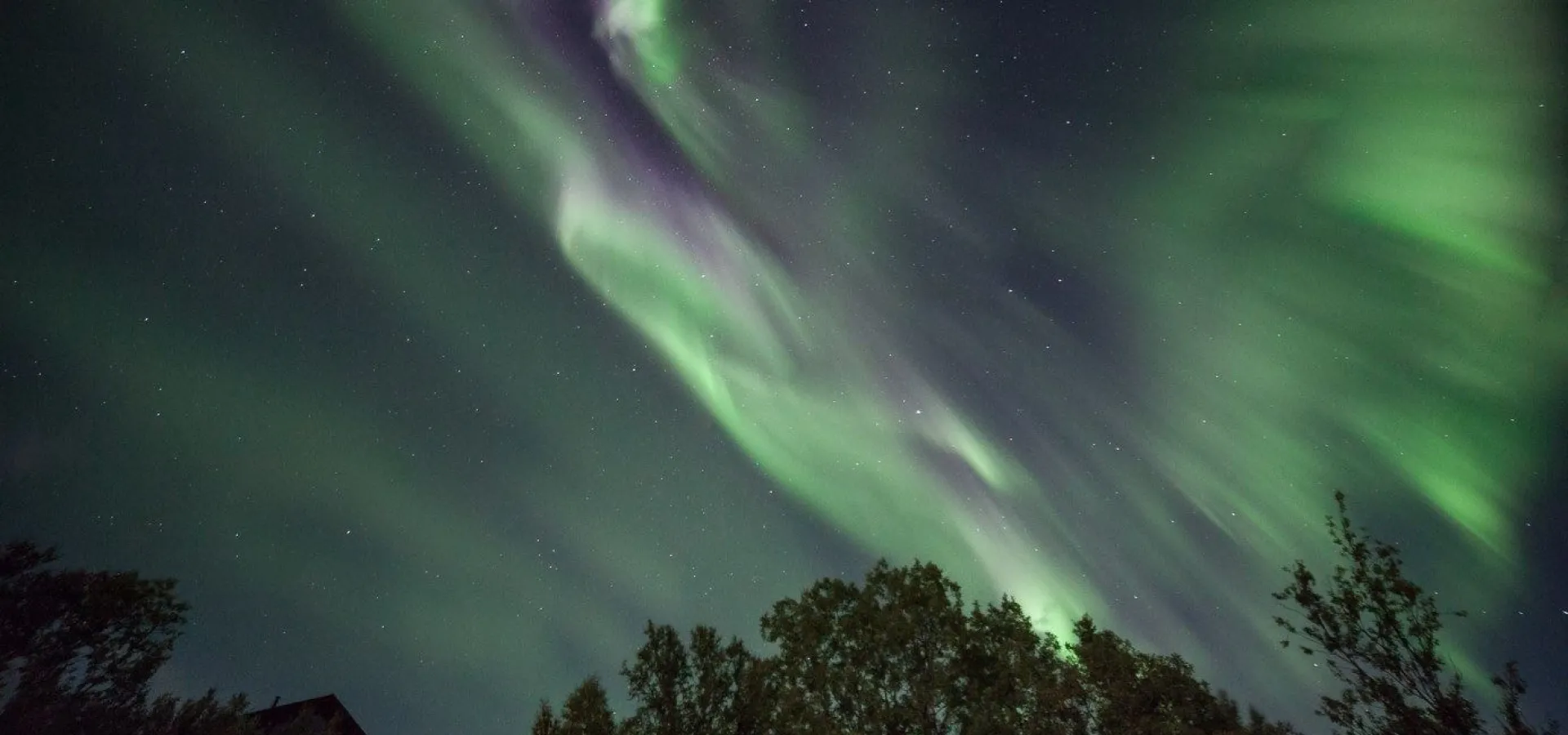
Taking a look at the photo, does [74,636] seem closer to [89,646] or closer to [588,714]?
[89,646]

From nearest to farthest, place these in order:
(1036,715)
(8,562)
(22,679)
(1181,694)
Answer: (1036,715), (1181,694), (22,679), (8,562)

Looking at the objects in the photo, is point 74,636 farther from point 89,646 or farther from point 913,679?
point 913,679

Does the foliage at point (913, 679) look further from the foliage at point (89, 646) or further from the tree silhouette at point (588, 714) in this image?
the foliage at point (89, 646)

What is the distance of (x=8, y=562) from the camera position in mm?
28828

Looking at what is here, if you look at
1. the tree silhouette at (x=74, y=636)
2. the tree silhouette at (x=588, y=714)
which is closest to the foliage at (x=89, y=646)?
the tree silhouette at (x=74, y=636)

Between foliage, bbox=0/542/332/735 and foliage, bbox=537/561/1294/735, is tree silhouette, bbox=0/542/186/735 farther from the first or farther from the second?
foliage, bbox=537/561/1294/735

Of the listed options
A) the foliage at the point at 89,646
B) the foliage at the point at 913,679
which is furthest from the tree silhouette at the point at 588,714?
the foliage at the point at 89,646

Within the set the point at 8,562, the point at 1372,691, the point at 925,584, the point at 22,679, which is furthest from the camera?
the point at 8,562

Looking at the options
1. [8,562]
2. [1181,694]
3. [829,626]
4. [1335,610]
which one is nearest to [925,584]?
[829,626]

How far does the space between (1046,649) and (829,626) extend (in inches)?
308

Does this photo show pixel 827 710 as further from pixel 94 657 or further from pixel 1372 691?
pixel 94 657

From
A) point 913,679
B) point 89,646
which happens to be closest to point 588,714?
point 913,679

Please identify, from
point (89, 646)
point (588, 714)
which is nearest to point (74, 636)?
point (89, 646)

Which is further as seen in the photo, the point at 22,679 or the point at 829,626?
the point at 22,679
